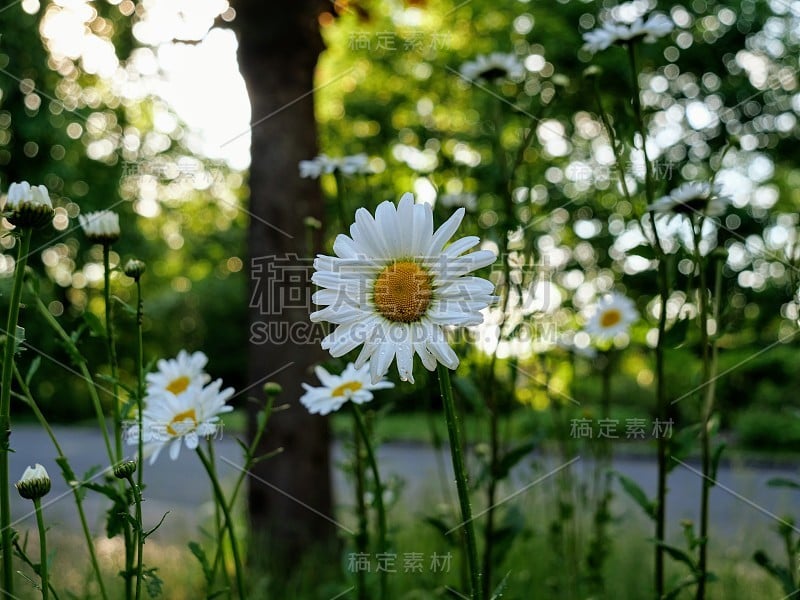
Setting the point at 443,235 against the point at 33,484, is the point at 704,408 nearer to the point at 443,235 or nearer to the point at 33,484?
the point at 443,235

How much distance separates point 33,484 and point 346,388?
689mm

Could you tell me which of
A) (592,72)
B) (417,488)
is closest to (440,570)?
(592,72)

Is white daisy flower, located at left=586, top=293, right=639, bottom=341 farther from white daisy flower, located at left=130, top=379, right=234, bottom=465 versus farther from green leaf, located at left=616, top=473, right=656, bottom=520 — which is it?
white daisy flower, located at left=130, top=379, right=234, bottom=465

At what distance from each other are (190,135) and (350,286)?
42.9 ft

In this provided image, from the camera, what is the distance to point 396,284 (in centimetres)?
103

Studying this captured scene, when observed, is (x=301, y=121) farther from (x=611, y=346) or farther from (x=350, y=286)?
(x=350, y=286)

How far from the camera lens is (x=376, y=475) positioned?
1488 millimetres

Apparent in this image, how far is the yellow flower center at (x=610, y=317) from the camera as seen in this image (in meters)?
2.66

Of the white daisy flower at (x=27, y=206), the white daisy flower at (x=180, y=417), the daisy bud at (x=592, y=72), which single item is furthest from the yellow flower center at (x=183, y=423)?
the daisy bud at (x=592, y=72)

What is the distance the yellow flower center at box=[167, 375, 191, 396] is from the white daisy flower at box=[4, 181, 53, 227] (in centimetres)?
63

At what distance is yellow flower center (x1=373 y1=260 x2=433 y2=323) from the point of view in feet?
3.34

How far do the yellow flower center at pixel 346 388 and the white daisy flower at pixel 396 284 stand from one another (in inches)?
23.3

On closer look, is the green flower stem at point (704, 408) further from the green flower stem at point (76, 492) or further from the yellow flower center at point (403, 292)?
the green flower stem at point (76, 492)

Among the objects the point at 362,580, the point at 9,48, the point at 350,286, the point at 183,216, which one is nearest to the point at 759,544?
the point at 362,580
